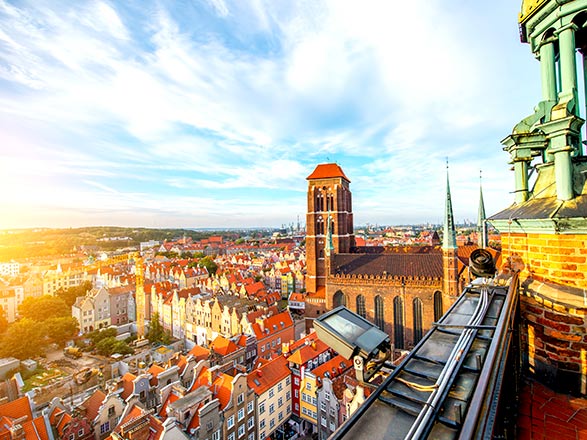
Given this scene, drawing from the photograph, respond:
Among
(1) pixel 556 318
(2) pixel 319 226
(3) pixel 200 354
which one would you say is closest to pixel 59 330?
(3) pixel 200 354

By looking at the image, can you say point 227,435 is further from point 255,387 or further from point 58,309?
point 58,309

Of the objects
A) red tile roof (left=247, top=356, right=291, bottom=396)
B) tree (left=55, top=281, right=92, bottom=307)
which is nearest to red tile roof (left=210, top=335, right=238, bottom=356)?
red tile roof (left=247, top=356, right=291, bottom=396)

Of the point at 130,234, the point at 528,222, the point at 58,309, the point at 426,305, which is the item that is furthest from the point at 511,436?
the point at 130,234

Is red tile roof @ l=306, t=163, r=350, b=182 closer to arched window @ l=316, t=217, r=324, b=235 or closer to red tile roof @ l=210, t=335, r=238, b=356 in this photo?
arched window @ l=316, t=217, r=324, b=235

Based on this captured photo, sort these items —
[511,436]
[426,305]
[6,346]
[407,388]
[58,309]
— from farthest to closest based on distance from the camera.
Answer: [58,309] → [6,346] → [426,305] → [511,436] → [407,388]

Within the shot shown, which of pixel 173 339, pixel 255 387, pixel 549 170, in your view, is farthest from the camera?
pixel 173 339

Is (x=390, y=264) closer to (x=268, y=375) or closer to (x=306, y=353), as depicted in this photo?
(x=306, y=353)
